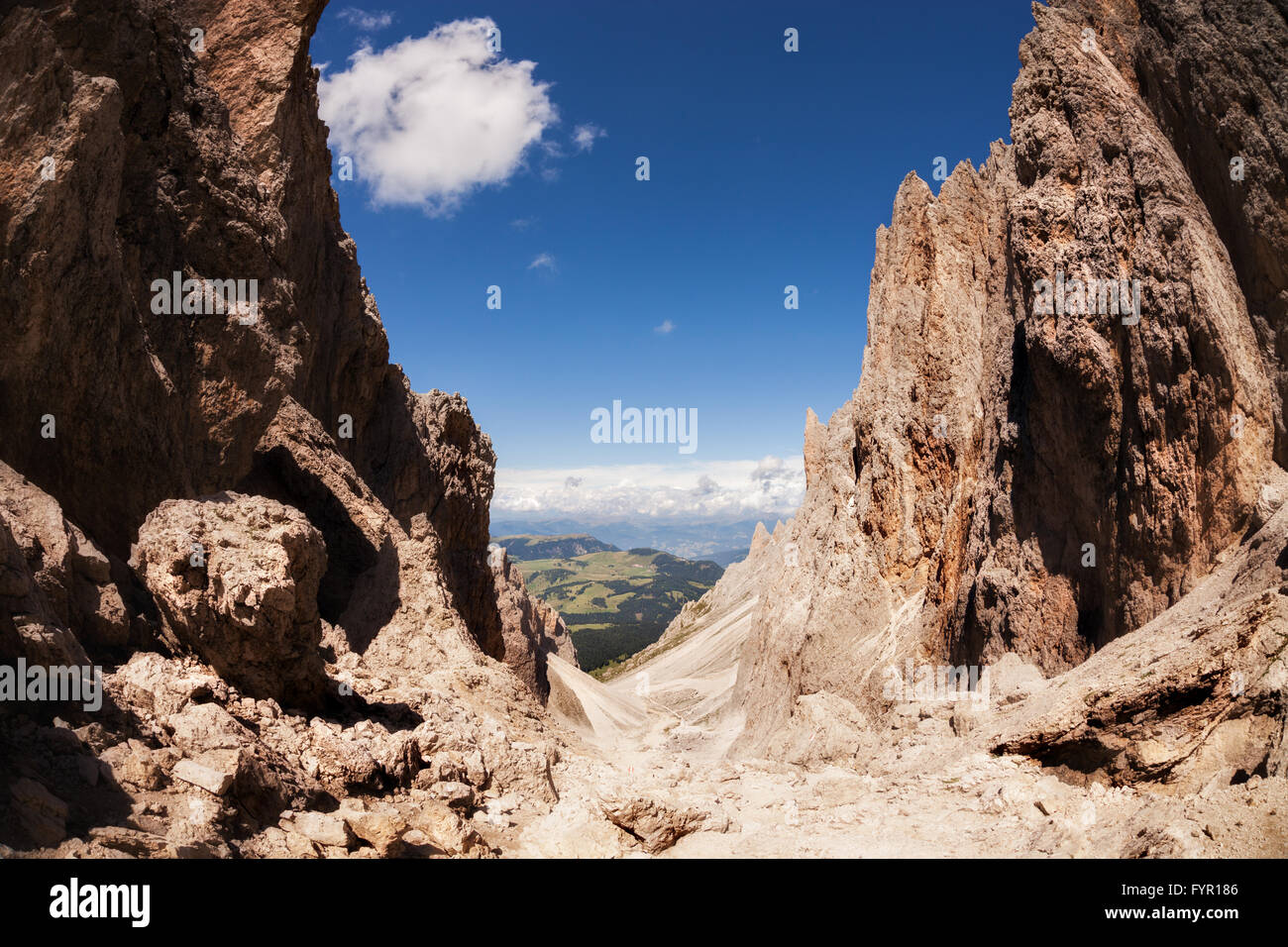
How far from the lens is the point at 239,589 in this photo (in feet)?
37.7

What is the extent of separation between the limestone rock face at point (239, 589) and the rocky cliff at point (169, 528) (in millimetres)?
40

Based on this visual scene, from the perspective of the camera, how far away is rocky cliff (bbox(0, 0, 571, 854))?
806cm

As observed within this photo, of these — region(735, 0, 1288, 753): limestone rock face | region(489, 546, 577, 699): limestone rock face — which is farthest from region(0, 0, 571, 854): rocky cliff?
region(489, 546, 577, 699): limestone rock face

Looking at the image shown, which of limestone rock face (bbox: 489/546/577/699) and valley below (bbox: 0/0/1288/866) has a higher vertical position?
valley below (bbox: 0/0/1288/866)

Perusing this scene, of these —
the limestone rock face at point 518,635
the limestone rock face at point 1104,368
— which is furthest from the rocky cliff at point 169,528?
the limestone rock face at point 518,635

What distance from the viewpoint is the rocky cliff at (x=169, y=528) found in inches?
317

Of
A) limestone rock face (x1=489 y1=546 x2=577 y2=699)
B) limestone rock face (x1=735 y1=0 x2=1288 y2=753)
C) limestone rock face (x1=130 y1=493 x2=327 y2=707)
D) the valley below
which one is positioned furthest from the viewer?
limestone rock face (x1=489 y1=546 x2=577 y2=699)

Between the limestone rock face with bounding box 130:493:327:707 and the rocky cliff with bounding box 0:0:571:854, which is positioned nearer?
the rocky cliff with bounding box 0:0:571:854

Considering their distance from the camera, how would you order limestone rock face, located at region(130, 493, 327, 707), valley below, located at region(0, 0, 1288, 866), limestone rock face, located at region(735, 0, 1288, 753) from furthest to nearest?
limestone rock face, located at region(735, 0, 1288, 753) < limestone rock face, located at region(130, 493, 327, 707) < valley below, located at region(0, 0, 1288, 866)

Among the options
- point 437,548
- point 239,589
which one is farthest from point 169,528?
point 437,548

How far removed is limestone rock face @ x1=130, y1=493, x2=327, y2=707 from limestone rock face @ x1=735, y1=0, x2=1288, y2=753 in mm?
17970

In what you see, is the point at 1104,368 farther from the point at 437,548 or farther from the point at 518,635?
the point at 518,635

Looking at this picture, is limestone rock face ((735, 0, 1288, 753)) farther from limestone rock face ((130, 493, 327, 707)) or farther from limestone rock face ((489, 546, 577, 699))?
limestone rock face ((130, 493, 327, 707))

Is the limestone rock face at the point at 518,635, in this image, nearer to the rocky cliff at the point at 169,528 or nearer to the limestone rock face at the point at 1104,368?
the limestone rock face at the point at 1104,368
